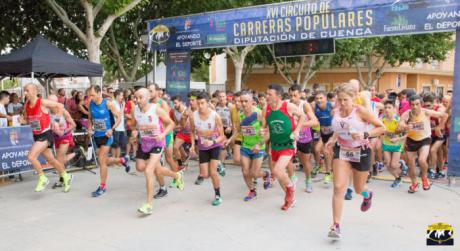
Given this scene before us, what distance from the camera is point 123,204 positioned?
6.50 metres

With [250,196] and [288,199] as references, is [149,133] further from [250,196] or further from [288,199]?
[288,199]

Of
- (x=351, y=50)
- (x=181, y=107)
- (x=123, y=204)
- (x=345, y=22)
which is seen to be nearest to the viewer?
(x=123, y=204)

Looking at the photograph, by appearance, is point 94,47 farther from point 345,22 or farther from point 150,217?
point 150,217

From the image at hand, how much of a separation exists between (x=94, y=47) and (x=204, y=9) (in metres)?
6.50

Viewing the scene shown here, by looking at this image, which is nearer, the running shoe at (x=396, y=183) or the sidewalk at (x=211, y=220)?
the sidewalk at (x=211, y=220)

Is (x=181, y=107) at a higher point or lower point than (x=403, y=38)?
lower

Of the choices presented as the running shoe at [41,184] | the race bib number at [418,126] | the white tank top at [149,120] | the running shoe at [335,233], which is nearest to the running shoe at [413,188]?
the race bib number at [418,126]

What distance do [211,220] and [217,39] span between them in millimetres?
6411

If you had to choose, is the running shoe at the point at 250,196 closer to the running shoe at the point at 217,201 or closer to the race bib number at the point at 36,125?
the running shoe at the point at 217,201

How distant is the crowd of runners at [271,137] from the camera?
4.89 metres

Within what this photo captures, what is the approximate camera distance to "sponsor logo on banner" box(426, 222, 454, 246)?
480 cm

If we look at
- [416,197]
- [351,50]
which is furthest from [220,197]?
[351,50]

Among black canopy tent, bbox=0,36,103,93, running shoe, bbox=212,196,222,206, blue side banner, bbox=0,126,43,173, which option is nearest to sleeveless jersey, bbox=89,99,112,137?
blue side banner, bbox=0,126,43,173

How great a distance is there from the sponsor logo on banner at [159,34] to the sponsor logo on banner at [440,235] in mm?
8809
